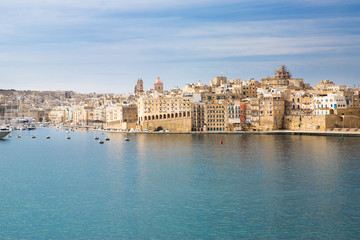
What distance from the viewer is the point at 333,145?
155 feet

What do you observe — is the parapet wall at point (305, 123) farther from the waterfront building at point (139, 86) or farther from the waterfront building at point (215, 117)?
the waterfront building at point (139, 86)

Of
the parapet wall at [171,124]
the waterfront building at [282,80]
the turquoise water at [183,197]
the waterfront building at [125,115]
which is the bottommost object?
the turquoise water at [183,197]

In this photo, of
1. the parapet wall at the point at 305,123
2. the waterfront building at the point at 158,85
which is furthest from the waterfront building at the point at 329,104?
the waterfront building at the point at 158,85

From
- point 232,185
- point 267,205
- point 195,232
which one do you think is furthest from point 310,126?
point 195,232

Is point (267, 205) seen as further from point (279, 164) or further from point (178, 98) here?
point (178, 98)

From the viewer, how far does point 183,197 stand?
23.1 m

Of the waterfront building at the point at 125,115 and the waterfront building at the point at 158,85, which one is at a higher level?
the waterfront building at the point at 158,85

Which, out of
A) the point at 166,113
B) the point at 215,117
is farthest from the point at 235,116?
the point at 166,113

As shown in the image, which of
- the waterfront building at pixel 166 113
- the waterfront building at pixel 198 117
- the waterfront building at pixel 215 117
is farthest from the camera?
the waterfront building at pixel 166 113

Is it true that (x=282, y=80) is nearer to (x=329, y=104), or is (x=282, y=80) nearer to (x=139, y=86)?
(x=329, y=104)

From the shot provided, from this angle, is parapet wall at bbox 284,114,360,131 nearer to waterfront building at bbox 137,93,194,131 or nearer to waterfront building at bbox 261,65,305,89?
waterfront building at bbox 137,93,194,131

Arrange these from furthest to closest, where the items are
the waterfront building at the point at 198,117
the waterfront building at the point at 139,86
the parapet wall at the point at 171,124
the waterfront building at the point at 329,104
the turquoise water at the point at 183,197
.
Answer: the waterfront building at the point at 139,86
the waterfront building at the point at 198,117
the parapet wall at the point at 171,124
the waterfront building at the point at 329,104
the turquoise water at the point at 183,197

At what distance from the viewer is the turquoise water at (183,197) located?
18031 mm

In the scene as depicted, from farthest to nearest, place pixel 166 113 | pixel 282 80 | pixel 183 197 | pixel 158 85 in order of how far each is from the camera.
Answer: pixel 158 85 → pixel 282 80 → pixel 166 113 → pixel 183 197
